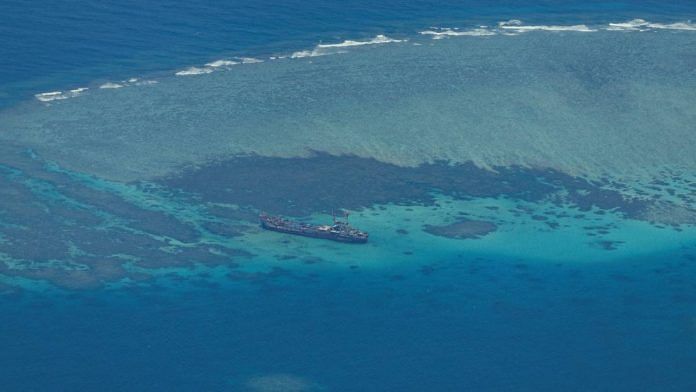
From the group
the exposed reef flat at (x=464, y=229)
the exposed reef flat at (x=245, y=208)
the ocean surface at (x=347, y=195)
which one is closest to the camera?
the ocean surface at (x=347, y=195)

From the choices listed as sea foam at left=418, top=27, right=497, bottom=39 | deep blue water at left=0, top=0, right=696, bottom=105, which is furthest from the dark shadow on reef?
sea foam at left=418, top=27, right=497, bottom=39

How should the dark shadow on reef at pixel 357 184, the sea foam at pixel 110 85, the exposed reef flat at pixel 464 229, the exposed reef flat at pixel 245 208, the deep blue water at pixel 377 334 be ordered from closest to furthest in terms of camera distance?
the deep blue water at pixel 377 334, the exposed reef flat at pixel 245 208, the exposed reef flat at pixel 464 229, the dark shadow on reef at pixel 357 184, the sea foam at pixel 110 85

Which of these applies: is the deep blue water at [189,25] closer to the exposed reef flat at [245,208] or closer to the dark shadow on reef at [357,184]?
the exposed reef flat at [245,208]

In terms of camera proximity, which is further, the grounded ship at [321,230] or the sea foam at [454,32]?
the sea foam at [454,32]

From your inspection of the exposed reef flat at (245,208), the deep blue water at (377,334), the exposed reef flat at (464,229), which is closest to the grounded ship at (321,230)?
the exposed reef flat at (245,208)

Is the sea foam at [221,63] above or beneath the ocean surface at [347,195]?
above

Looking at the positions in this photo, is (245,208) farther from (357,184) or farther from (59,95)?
(59,95)
